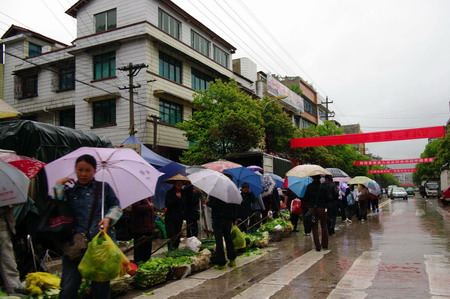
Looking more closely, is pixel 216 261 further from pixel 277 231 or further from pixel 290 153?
pixel 290 153

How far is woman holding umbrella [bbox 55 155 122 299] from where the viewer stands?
3943 mm

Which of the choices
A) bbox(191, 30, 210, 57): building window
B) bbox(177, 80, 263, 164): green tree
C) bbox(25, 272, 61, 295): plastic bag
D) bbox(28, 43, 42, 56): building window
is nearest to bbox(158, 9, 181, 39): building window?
bbox(191, 30, 210, 57): building window

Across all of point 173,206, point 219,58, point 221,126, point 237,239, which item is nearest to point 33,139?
point 173,206

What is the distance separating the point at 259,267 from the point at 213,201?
1619 mm

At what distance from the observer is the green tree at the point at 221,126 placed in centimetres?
2173

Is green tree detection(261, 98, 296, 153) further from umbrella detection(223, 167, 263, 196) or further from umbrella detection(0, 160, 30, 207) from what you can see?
umbrella detection(0, 160, 30, 207)

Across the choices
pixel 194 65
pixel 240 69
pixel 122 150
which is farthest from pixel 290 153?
pixel 122 150

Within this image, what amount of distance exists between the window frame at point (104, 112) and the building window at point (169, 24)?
222 inches

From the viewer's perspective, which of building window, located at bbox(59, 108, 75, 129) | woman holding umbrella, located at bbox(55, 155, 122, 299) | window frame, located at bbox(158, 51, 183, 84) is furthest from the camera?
building window, located at bbox(59, 108, 75, 129)

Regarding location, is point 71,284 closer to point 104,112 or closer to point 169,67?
point 104,112

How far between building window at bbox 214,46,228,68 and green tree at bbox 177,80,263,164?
24.5 feet

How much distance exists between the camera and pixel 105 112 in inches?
976

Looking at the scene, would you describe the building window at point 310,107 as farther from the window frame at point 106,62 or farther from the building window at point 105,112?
the building window at point 105,112

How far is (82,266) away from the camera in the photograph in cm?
380
